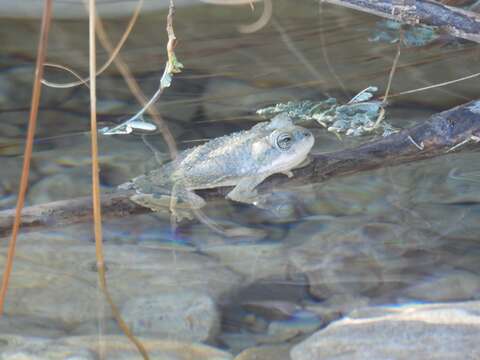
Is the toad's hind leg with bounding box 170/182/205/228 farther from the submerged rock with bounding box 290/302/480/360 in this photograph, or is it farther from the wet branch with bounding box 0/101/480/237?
the submerged rock with bounding box 290/302/480/360

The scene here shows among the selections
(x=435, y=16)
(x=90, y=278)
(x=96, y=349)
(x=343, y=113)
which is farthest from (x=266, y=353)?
(x=343, y=113)

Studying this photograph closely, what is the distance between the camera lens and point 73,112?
5.18 m

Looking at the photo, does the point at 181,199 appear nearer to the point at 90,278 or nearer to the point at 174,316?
the point at 90,278

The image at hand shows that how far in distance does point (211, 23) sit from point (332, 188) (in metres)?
2.97

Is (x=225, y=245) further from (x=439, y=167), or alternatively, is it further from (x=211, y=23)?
(x=211, y=23)

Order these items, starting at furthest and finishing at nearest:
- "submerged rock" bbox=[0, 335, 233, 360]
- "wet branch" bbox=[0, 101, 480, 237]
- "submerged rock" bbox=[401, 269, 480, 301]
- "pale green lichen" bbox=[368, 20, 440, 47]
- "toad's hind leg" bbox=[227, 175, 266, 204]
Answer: "pale green lichen" bbox=[368, 20, 440, 47]
"toad's hind leg" bbox=[227, 175, 266, 204]
"wet branch" bbox=[0, 101, 480, 237]
"submerged rock" bbox=[401, 269, 480, 301]
"submerged rock" bbox=[0, 335, 233, 360]

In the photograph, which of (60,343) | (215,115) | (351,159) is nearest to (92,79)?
(60,343)

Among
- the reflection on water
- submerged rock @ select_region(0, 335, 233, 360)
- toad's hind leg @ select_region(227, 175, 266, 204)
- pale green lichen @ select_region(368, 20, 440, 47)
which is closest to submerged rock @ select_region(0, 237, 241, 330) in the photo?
the reflection on water

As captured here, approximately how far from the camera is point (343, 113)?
468 centimetres

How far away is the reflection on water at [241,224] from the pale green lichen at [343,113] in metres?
0.12

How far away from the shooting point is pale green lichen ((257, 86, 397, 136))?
4492mm

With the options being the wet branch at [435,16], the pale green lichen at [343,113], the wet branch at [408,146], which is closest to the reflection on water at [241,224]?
the pale green lichen at [343,113]

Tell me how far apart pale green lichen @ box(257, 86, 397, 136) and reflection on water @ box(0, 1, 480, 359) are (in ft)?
0.40

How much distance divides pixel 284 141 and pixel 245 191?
30 cm
